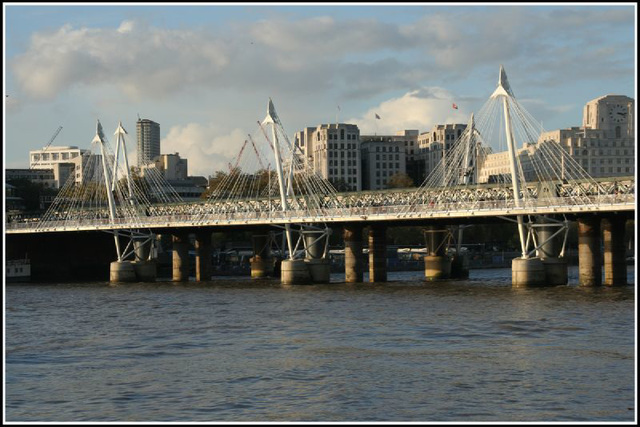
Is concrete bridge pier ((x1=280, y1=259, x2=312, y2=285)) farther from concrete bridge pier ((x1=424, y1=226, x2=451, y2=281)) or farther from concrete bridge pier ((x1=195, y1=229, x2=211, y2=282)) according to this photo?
concrete bridge pier ((x1=195, y1=229, x2=211, y2=282))

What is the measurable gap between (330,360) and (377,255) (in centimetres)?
7617

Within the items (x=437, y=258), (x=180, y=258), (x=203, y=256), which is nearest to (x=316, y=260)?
(x=437, y=258)

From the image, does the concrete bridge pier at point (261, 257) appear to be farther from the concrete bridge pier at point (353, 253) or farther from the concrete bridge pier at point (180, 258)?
the concrete bridge pier at point (353, 253)

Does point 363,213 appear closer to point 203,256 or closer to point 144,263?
point 203,256

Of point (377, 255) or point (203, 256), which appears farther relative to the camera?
point (203, 256)

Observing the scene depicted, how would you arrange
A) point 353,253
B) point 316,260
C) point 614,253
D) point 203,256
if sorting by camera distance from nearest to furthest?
point 614,253 → point 316,260 → point 353,253 → point 203,256

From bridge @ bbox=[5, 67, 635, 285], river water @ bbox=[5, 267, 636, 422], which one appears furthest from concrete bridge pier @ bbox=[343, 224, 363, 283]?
river water @ bbox=[5, 267, 636, 422]

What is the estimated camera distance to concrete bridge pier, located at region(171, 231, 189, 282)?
138500 millimetres

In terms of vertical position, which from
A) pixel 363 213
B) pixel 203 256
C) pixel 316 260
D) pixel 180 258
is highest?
pixel 363 213

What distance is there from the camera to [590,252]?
332 feet

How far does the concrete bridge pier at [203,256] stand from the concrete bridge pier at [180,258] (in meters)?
1.48

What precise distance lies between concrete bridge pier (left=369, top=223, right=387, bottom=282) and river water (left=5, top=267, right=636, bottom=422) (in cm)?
3634

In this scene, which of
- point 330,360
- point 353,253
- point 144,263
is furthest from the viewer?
point 144,263

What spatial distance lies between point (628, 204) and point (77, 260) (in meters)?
87.3
